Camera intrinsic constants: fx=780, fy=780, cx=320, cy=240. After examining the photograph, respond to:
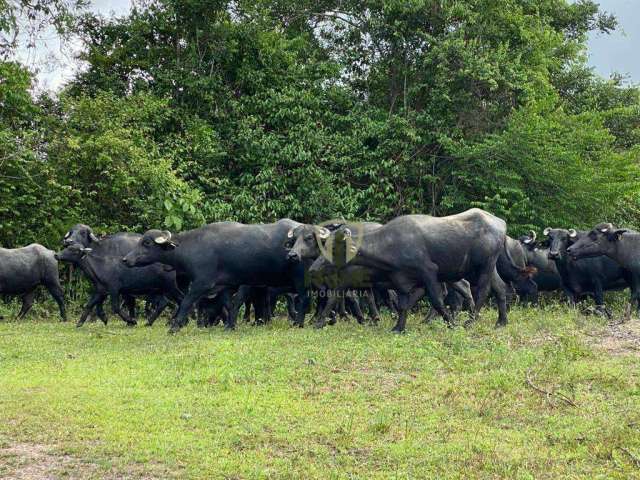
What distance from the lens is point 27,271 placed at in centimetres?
1848

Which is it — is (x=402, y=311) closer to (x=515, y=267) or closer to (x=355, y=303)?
(x=355, y=303)

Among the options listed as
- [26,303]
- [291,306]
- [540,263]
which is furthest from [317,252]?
[26,303]

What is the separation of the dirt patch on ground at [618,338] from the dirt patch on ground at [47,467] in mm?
6722

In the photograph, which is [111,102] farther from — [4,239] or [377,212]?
[377,212]

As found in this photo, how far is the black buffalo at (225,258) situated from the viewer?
48.1ft

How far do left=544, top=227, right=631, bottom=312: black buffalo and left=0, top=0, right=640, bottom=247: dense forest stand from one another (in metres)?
4.12

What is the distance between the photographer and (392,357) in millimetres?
10250

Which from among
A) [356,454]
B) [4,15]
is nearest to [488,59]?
[4,15]

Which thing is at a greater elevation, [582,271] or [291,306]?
[582,271]

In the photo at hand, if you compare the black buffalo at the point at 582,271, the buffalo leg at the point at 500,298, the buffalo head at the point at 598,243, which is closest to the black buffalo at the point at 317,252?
the buffalo leg at the point at 500,298

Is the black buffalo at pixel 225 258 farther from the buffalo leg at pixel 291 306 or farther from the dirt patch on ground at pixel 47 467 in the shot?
the dirt patch on ground at pixel 47 467

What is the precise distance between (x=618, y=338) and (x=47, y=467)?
8304 millimetres

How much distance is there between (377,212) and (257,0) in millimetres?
7964

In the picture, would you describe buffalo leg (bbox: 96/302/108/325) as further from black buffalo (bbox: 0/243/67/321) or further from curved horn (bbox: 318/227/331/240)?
curved horn (bbox: 318/227/331/240)
